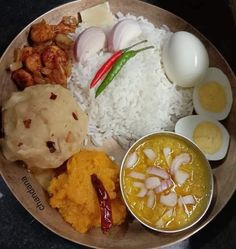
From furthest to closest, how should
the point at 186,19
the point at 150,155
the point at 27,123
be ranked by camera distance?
the point at 186,19 → the point at 150,155 → the point at 27,123

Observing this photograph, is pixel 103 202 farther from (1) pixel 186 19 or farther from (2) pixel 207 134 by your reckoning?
(1) pixel 186 19

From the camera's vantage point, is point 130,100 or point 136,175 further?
point 130,100

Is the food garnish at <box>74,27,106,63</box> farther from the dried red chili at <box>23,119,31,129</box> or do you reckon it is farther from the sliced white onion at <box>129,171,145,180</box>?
the sliced white onion at <box>129,171,145,180</box>

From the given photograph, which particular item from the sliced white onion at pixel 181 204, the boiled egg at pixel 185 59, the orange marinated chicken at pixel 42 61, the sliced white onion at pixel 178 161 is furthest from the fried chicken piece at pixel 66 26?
the sliced white onion at pixel 181 204

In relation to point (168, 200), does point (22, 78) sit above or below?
above

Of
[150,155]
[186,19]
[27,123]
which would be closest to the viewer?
[27,123]

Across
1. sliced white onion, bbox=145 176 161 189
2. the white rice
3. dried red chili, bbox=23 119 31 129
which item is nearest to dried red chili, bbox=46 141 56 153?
dried red chili, bbox=23 119 31 129

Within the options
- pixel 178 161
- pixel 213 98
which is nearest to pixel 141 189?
pixel 178 161

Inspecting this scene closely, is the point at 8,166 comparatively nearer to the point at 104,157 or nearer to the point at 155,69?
the point at 104,157
